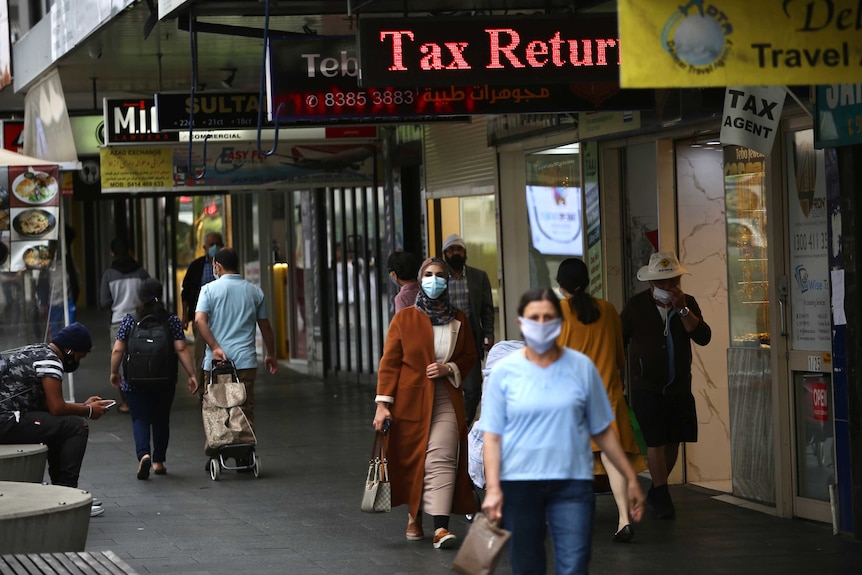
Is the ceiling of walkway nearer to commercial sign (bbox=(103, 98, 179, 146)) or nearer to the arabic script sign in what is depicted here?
commercial sign (bbox=(103, 98, 179, 146))

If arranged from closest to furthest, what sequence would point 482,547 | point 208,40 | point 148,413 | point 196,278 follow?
point 482,547 → point 148,413 → point 208,40 → point 196,278

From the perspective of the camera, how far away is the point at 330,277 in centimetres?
2052

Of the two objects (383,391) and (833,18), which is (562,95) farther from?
(833,18)

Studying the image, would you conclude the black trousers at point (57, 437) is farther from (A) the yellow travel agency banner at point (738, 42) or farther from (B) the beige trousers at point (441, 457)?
(A) the yellow travel agency banner at point (738, 42)

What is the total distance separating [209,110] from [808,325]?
560cm

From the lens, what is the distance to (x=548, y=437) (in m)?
6.09

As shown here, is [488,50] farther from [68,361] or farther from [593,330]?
[68,361]

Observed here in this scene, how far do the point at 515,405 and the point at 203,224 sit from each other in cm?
Result: 2321

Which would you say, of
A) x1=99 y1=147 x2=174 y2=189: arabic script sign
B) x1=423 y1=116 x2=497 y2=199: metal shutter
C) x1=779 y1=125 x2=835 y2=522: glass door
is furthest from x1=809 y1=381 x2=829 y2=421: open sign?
x1=99 y1=147 x2=174 y2=189: arabic script sign

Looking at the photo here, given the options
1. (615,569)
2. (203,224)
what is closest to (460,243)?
(615,569)

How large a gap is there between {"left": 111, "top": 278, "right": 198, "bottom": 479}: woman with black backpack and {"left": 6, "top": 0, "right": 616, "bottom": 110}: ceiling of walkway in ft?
7.38

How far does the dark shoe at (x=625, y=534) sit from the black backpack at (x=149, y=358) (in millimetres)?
4209

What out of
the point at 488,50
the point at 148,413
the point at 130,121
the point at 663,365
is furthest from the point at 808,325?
the point at 130,121

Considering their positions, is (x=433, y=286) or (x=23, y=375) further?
(x=23, y=375)
